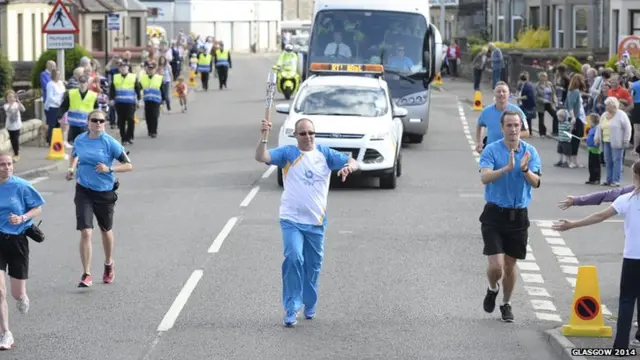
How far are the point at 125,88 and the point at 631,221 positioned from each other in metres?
20.8

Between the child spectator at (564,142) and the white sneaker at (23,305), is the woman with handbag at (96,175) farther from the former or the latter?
the child spectator at (564,142)

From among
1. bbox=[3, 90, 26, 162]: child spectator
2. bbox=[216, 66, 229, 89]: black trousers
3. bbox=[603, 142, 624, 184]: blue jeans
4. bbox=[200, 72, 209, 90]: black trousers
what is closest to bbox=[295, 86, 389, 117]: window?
bbox=[603, 142, 624, 184]: blue jeans

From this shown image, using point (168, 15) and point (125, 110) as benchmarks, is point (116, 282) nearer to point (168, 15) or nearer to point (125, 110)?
point (125, 110)

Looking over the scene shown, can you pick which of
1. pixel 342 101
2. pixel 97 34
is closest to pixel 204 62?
pixel 97 34

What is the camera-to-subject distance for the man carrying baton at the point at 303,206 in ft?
40.0

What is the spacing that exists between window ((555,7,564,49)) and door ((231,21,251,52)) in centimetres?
6144

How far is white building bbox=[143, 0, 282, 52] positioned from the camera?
112 metres

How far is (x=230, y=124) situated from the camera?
1471 inches

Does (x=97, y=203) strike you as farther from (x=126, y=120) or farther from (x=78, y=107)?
(x=126, y=120)

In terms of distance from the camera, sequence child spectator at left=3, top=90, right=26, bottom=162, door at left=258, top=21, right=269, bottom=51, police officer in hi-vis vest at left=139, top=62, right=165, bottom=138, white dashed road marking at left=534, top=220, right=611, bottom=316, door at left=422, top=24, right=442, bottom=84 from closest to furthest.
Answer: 1. white dashed road marking at left=534, top=220, right=611, bottom=316
2. child spectator at left=3, top=90, right=26, bottom=162
3. door at left=422, top=24, right=442, bottom=84
4. police officer in hi-vis vest at left=139, top=62, right=165, bottom=138
5. door at left=258, top=21, right=269, bottom=51

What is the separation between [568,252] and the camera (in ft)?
55.1

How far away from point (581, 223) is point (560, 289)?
Result: 3.49 m

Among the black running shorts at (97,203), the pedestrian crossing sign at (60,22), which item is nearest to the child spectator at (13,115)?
the pedestrian crossing sign at (60,22)

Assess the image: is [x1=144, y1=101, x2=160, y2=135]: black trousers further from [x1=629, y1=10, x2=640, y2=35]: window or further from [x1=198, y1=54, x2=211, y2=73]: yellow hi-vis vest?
[x1=629, y1=10, x2=640, y2=35]: window
